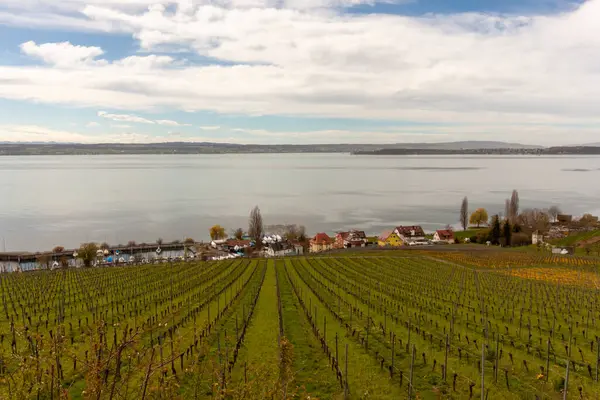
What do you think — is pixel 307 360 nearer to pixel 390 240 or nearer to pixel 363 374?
pixel 363 374

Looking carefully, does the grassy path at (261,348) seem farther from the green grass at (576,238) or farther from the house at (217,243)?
the green grass at (576,238)

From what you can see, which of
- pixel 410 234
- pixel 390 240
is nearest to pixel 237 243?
pixel 390 240

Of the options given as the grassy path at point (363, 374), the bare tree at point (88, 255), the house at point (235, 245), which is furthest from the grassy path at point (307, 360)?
the house at point (235, 245)

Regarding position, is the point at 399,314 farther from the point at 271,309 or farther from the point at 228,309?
the point at 228,309

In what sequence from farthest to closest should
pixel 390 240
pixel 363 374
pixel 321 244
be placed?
pixel 390 240, pixel 321 244, pixel 363 374

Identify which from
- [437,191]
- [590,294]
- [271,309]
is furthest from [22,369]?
[437,191]

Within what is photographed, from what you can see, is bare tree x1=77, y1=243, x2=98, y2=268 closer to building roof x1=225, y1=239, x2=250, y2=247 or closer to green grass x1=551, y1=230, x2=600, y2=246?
building roof x1=225, y1=239, x2=250, y2=247

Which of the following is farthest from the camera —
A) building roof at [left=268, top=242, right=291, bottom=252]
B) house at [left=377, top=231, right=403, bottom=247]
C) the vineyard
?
building roof at [left=268, top=242, right=291, bottom=252]

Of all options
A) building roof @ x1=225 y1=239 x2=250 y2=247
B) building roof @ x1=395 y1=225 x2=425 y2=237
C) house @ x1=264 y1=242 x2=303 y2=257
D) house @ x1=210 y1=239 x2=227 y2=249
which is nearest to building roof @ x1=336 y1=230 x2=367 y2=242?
building roof @ x1=395 y1=225 x2=425 y2=237
